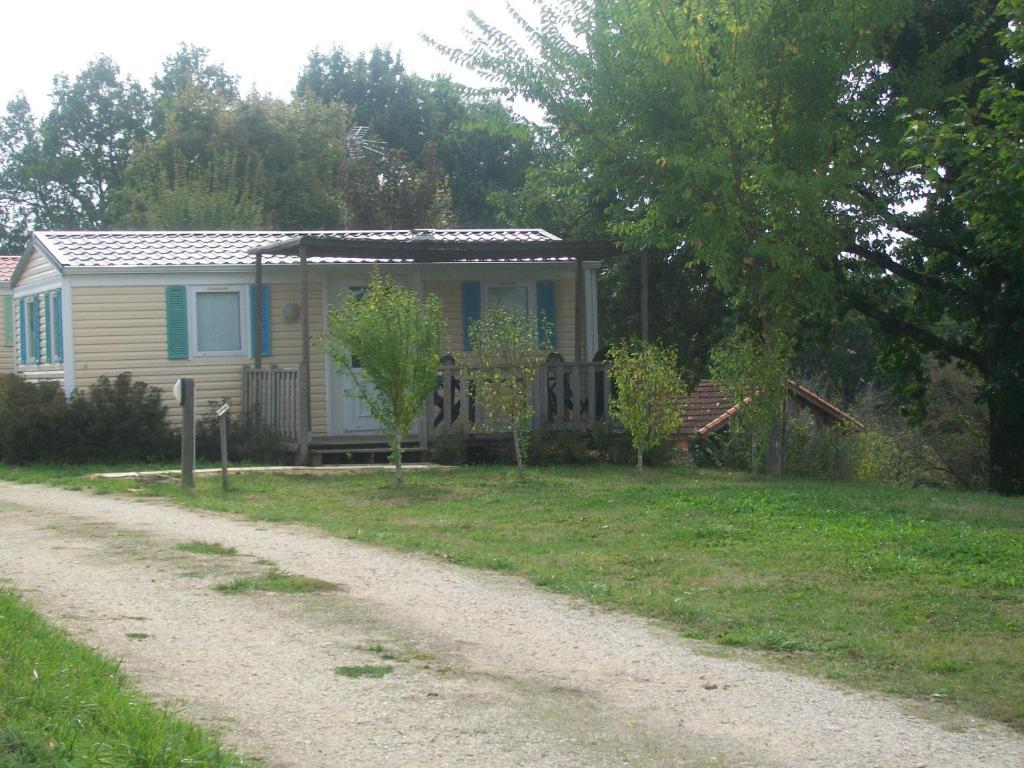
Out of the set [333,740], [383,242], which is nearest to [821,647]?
[333,740]

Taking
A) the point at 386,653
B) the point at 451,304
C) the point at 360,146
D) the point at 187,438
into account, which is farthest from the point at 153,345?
the point at 360,146

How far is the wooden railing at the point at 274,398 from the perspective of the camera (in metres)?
18.0

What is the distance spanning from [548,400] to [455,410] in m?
1.32

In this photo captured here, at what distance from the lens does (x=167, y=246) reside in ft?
64.8

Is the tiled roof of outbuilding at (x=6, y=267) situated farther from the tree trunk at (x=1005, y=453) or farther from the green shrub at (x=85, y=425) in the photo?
the tree trunk at (x=1005, y=453)

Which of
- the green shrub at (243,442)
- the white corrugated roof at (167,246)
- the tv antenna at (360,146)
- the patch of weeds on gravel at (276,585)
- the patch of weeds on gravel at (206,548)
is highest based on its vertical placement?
the tv antenna at (360,146)

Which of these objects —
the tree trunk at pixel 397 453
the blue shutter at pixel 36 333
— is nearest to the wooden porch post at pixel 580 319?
the tree trunk at pixel 397 453

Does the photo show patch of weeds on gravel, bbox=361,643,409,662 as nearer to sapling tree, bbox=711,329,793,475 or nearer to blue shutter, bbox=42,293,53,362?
sapling tree, bbox=711,329,793,475

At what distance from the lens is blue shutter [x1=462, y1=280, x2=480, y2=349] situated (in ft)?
65.9

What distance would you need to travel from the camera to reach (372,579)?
8906mm

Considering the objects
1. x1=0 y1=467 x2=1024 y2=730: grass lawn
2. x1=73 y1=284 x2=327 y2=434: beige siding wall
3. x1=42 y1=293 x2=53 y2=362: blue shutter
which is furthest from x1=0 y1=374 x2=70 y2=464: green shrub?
x1=42 y1=293 x2=53 y2=362: blue shutter

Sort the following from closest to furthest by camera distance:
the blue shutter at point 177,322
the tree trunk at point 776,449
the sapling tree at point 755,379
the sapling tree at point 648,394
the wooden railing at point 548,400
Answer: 1. the sapling tree at point 648,394
2. the sapling tree at point 755,379
3. the tree trunk at point 776,449
4. the wooden railing at point 548,400
5. the blue shutter at point 177,322

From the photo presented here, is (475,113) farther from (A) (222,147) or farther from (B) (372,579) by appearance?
(A) (222,147)

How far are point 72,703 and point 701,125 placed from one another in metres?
11.7
